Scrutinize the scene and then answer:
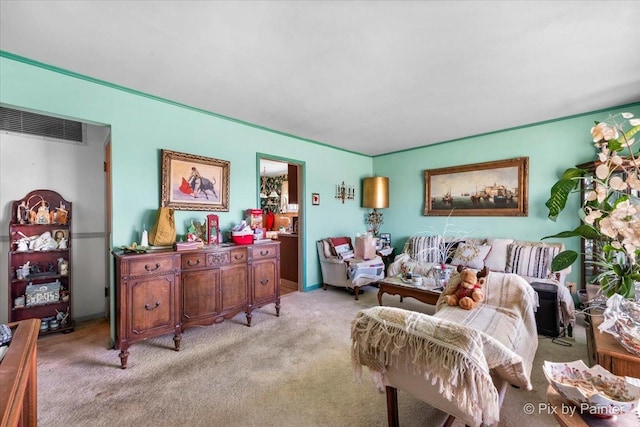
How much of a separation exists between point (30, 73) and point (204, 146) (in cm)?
148

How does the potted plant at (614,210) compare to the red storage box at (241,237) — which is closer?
the potted plant at (614,210)

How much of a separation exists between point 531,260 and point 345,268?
2.48 meters

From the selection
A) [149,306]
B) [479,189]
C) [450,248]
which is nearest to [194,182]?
[149,306]

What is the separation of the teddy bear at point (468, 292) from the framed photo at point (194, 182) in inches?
106

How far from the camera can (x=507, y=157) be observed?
4039mm

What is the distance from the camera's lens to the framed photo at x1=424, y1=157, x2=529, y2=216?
3.95 m

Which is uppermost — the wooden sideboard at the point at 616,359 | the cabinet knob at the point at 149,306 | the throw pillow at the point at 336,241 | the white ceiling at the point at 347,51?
the white ceiling at the point at 347,51

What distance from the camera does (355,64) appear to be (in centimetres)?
226

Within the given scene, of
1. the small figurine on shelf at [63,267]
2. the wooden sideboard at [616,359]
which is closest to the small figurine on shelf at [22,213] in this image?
the small figurine on shelf at [63,267]

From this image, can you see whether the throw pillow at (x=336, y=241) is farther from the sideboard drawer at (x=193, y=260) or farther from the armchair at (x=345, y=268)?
the sideboard drawer at (x=193, y=260)

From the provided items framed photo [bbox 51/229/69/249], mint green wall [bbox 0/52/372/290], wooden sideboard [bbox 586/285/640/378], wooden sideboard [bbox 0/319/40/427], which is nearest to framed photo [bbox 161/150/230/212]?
mint green wall [bbox 0/52/372/290]

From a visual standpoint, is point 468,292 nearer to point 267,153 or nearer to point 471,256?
point 471,256

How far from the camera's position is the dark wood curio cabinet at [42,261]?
276 cm

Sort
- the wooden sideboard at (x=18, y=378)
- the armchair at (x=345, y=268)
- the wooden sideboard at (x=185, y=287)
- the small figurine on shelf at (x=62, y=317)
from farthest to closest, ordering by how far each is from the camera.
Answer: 1. the armchair at (x=345, y=268)
2. the small figurine on shelf at (x=62, y=317)
3. the wooden sideboard at (x=185, y=287)
4. the wooden sideboard at (x=18, y=378)
